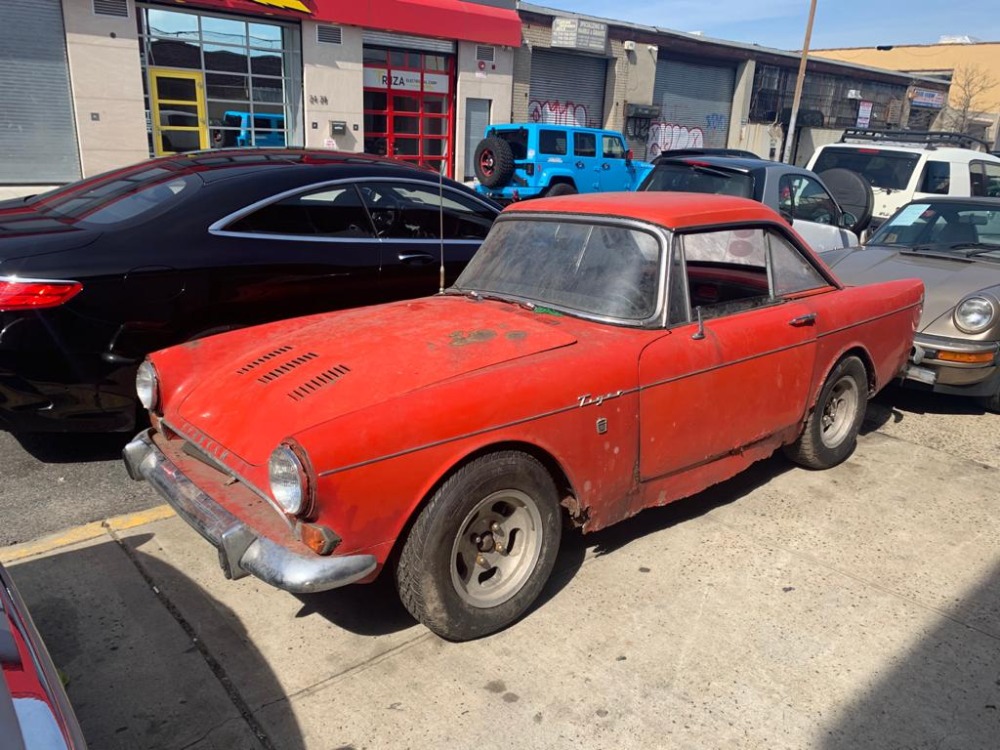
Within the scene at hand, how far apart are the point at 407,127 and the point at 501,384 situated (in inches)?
699

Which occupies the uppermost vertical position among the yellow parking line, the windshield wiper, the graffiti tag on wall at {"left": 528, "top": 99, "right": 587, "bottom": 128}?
the graffiti tag on wall at {"left": 528, "top": 99, "right": 587, "bottom": 128}

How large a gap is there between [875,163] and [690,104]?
17.5m

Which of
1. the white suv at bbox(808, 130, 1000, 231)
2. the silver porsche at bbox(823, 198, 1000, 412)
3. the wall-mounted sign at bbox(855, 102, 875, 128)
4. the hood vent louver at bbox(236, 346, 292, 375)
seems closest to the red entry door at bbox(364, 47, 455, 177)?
the white suv at bbox(808, 130, 1000, 231)

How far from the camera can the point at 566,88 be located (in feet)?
75.5

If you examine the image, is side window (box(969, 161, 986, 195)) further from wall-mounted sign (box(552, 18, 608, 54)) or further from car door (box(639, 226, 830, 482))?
wall-mounted sign (box(552, 18, 608, 54))

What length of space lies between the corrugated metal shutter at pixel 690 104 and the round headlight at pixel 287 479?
2536cm

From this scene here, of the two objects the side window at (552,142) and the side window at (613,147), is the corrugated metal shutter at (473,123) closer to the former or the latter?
the side window at (613,147)

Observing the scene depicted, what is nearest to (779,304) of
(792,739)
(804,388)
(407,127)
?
(804,388)

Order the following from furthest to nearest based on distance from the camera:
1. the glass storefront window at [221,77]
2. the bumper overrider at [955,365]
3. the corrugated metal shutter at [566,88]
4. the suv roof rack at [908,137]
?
the corrugated metal shutter at [566,88] → the glass storefront window at [221,77] → the suv roof rack at [908,137] → the bumper overrider at [955,365]

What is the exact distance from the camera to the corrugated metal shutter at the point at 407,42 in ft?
58.1

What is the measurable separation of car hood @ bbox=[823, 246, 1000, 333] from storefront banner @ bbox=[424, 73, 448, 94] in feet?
48.7

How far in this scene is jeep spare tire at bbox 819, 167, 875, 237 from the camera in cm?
861

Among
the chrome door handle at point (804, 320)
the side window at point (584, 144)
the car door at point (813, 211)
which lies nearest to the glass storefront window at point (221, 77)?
the side window at point (584, 144)

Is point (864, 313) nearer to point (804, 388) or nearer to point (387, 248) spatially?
point (804, 388)
